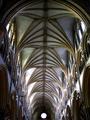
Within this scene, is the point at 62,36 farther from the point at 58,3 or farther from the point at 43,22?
the point at 58,3

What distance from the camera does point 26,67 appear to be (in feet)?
108

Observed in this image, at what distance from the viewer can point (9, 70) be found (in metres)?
23.1

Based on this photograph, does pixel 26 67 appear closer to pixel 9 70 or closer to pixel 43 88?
pixel 9 70

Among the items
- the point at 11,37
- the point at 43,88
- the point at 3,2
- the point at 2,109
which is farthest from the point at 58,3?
the point at 43,88

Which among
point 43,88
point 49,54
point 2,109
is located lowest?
point 2,109

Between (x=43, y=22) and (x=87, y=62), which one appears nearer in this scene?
(x=87, y=62)

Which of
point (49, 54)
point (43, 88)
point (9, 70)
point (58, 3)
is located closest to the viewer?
point (58, 3)

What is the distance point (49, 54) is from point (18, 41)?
6.24m

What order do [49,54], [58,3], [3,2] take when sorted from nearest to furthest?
[3,2]
[58,3]
[49,54]

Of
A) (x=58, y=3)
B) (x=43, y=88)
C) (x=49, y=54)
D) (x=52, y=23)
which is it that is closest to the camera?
(x=58, y=3)

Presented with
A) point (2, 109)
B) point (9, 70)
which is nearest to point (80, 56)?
point (9, 70)

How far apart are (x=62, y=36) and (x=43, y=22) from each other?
267cm

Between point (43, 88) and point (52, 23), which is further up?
point (52, 23)

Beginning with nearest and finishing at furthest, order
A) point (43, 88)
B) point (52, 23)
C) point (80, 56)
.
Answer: point (80, 56), point (52, 23), point (43, 88)
